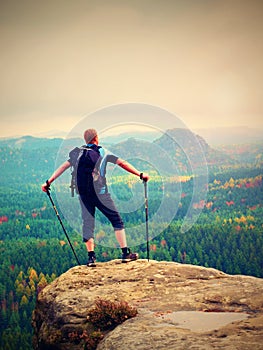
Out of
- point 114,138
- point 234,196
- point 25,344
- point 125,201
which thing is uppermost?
point 114,138

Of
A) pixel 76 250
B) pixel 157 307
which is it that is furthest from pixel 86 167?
pixel 76 250

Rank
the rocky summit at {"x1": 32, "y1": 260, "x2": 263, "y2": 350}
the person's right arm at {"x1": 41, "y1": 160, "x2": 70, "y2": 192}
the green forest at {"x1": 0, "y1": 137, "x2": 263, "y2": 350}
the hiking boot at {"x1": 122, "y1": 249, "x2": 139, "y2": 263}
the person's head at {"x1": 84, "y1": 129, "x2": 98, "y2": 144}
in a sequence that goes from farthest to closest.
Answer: the green forest at {"x1": 0, "y1": 137, "x2": 263, "y2": 350} → the hiking boot at {"x1": 122, "y1": 249, "x2": 139, "y2": 263} → the person's right arm at {"x1": 41, "y1": 160, "x2": 70, "y2": 192} → the person's head at {"x1": 84, "y1": 129, "x2": 98, "y2": 144} → the rocky summit at {"x1": 32, "y1": 260, "x2": 263, "y2": 350}

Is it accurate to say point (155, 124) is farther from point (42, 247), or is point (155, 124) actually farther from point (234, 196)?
point (234, 196)

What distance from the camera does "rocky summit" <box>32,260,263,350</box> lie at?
9031 millimetres

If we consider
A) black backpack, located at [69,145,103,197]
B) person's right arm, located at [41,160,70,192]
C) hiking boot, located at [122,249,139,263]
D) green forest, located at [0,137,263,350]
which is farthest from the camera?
green forest, located at [0,137,263,350]

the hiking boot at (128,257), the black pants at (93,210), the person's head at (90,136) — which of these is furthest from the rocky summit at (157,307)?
the person's head at (90,136)

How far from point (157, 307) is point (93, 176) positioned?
387 cm

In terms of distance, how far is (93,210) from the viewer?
13445 millimetres

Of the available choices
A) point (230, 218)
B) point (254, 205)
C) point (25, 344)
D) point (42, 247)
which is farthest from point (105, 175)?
point (254, 205)

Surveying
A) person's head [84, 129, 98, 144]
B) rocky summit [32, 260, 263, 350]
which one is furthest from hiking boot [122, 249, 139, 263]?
person's head [84, 129, 98, 144]

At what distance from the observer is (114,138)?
1475cm

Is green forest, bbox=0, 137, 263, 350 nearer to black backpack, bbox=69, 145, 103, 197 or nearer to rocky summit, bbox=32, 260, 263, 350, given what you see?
rocky summit, bbox=32, 260, 263, 350

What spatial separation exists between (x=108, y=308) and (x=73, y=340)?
1.17 m

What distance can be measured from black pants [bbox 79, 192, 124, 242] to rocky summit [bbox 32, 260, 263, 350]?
1.19 meters
